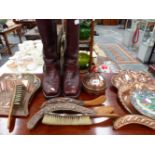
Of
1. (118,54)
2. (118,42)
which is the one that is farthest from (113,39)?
(118,54)

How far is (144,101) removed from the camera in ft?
1.19

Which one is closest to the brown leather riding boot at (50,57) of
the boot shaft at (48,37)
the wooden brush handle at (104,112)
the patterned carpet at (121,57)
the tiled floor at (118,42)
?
the boot shaft at (48,37)

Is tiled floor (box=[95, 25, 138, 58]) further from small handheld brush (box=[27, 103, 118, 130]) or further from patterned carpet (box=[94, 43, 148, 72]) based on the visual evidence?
small handheld brush (box=[27, 103, 118, 130])

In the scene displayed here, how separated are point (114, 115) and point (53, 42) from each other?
24 cm

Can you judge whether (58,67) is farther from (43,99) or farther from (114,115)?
(114,115)

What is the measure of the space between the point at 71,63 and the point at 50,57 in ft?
0.20

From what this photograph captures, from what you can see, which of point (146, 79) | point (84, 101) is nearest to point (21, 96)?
point (84, 101)

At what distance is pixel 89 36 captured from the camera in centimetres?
63

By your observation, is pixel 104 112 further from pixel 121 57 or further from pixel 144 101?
pixel 121 57

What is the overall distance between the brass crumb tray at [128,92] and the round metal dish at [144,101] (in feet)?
0.04

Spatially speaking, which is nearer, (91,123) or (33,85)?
(91,123)

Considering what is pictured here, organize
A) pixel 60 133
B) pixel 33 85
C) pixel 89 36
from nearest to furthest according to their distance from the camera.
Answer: pixel 60 133 < pixel 33 85 < pixel 89 36

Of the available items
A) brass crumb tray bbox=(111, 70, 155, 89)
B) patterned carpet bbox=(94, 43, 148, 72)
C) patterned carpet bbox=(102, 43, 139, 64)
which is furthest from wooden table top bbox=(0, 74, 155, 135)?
patterned carpet bbox=(102, 43, 139, 64)
